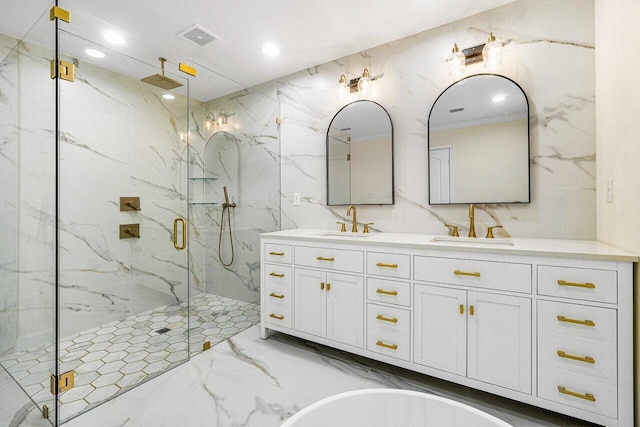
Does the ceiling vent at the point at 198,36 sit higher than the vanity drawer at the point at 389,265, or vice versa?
the ceiling vent at the point at 198,36

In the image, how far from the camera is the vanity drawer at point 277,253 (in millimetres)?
2395

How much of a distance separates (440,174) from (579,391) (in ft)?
4.78

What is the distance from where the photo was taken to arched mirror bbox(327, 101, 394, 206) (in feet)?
8.30

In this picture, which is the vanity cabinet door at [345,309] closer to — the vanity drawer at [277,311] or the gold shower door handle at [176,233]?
the vanity drawer at [277,311]

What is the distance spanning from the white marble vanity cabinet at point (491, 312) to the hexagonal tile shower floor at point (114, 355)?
977 millimetres

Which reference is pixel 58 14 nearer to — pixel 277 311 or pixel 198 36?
pixel 198 36

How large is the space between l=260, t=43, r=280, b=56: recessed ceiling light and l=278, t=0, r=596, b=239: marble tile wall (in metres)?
0.43

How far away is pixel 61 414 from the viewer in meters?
1.62

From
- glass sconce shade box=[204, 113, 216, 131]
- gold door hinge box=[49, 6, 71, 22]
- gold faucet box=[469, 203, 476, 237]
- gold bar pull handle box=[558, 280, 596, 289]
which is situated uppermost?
gold door hinge box=[49, 6, 71, 22]

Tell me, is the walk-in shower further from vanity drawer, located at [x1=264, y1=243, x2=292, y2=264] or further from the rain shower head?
vanity drawer, located at [x1=264, y1=243, x2=292, y2=264]

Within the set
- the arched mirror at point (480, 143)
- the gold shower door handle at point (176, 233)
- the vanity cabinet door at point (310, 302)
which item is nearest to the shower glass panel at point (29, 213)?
the gold shower door handle at point (176, 233)

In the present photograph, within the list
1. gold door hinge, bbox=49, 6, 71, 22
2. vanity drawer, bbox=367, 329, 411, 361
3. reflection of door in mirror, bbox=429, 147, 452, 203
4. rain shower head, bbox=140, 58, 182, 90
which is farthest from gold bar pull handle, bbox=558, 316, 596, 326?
gold door hinge, bbox=49, 6, 71, 22

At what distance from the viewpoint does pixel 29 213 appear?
5.90ft

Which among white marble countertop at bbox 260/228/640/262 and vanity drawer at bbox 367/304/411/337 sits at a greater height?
white marble countertop at bbox 260/228/640/262
